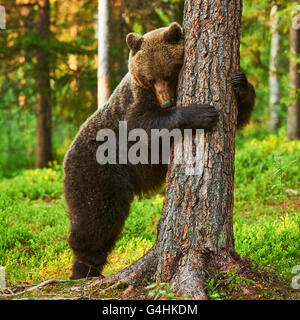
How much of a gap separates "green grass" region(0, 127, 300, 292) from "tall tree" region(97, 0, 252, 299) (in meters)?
0.92

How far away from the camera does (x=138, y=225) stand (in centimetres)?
652

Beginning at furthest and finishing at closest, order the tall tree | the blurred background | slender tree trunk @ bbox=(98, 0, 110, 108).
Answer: the blurred background, slender tree trunk @ bbox=(98, 0, 110, 108), the tall tree

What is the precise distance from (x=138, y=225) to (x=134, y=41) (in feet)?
9.91

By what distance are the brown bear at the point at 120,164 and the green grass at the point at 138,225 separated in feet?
2.22

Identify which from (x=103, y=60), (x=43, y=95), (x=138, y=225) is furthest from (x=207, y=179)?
(x=43, y=95)

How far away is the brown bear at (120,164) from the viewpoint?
170 inches

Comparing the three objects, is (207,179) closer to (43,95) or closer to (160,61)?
(160,61)

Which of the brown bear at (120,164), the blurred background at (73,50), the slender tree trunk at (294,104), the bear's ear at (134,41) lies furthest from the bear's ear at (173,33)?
the slender tree trunk at (294,104)

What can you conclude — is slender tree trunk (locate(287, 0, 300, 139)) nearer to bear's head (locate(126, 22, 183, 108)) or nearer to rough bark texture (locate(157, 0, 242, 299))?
bear's head (locate(126, 22, 183, 108))

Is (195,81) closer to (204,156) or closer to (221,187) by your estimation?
(204,156)

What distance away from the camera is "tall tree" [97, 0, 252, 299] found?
3.56 metres

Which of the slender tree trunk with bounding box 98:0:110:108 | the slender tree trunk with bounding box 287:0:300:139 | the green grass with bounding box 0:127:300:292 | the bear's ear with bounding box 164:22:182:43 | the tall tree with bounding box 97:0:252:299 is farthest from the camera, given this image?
the slender tree trunk with bounding box 287:0:300:139

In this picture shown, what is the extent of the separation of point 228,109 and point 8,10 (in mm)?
10555

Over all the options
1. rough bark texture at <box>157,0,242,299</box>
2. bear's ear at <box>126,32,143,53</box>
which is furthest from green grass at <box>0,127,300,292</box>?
bear's ear at <box>126,32,143,53</box>
